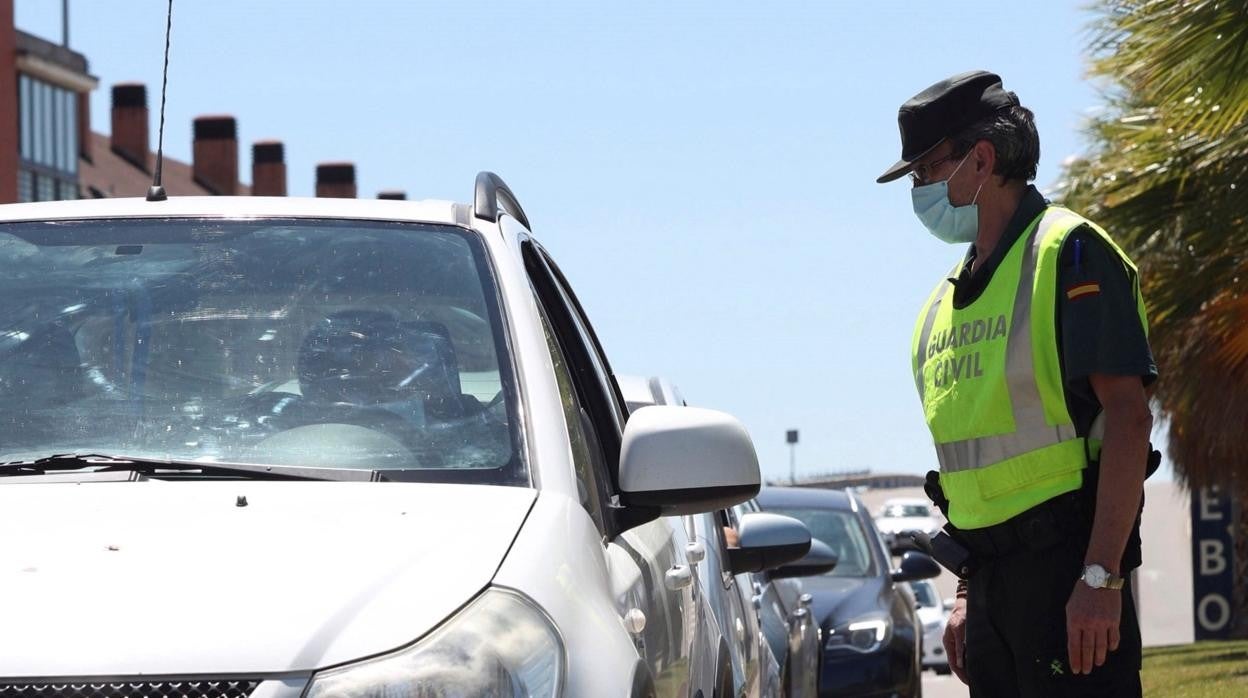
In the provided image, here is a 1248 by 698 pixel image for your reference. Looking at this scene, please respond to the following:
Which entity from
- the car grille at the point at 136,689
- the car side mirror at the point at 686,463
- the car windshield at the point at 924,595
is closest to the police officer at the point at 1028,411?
the car side mirror at the point at 686,463

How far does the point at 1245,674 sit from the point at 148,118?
2021 inches

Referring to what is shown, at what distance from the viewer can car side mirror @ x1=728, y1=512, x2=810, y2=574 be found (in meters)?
6.49

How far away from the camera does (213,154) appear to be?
65.9m

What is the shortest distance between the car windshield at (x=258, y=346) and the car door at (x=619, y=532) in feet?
0.79

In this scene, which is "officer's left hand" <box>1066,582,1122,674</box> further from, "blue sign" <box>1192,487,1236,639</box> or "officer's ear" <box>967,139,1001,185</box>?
"blue sign" <box>1192,487,1236,639</box>

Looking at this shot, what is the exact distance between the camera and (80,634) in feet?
8.64

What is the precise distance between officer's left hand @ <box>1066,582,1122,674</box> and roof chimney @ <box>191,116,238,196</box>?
205 ft

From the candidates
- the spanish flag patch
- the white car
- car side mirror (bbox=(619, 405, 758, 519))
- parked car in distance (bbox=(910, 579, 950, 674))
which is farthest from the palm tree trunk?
car side mirror (bbox=(619, 405, 758, 519))

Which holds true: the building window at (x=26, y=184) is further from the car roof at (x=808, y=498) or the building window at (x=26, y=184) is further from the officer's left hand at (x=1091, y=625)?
the officer's left hand at (x=1091, y=625)

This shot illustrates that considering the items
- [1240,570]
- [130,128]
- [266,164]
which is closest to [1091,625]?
[1240,570]

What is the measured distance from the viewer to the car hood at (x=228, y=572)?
263 centimetres

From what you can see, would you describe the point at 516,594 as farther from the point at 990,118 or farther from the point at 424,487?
the point at 990,118

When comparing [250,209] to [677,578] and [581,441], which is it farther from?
[677,578]

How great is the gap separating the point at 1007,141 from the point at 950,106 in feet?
0.47
